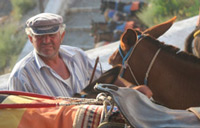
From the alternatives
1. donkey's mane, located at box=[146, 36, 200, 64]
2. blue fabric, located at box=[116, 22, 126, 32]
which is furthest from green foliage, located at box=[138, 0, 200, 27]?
donkey's mane, located at box=[146, 36, 200, 64]

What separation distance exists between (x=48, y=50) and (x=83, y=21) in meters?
8.16

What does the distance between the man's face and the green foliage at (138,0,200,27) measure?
5897 mm

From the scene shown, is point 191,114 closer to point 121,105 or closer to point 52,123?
point 121,105

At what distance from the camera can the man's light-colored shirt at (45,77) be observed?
2.26 m

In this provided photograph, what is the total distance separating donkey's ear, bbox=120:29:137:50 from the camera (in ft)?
7.39

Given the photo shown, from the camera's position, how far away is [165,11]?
8.35 m

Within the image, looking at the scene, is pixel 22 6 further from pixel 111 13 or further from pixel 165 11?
pixel 165 11

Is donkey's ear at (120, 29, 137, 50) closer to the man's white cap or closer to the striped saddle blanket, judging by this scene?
the man's white cap

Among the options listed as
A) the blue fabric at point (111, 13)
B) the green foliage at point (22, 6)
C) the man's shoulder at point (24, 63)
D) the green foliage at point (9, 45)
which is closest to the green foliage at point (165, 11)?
the blue fabric at point (111, 13)

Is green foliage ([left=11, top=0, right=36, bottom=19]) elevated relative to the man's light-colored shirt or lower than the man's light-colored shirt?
lower

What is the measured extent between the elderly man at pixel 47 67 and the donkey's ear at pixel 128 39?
0.98 feet

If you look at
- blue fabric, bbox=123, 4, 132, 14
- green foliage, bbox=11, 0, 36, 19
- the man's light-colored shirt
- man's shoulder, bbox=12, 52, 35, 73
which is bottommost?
green foliage, bbox=11, 0, 36, 19

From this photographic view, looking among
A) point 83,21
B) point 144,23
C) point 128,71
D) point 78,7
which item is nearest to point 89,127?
point 128,71

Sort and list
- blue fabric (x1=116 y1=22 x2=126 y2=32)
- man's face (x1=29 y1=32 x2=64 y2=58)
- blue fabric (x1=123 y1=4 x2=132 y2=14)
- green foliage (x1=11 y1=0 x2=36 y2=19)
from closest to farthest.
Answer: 1. man's face (x1=29 y1=32 x2=64 y2=58)
2. blue fabric (x1=116 y1=22 x2=126 y2=32)
3. blue fabric (x1=123 y1=4 x2=132 y2=14)
4. green foliage (x1=11 y1=0 x2=36 y2=19)
